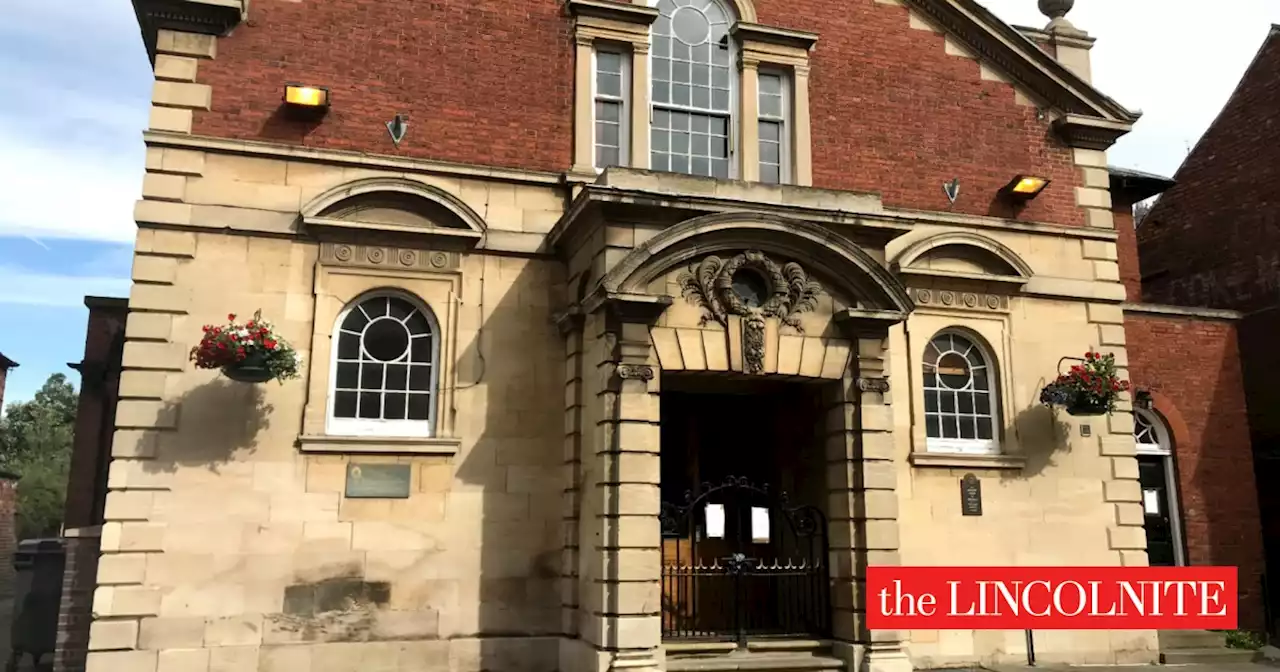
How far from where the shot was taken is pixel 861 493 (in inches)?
389

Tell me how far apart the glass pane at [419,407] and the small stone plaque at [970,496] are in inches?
246

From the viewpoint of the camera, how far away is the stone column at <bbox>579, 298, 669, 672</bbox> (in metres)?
8.88

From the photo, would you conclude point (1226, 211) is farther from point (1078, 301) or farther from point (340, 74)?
point (340, 74)

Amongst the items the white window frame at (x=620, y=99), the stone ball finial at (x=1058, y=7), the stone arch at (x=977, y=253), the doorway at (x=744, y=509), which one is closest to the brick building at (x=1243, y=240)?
the stone ball finial at (x=1058, y=7)

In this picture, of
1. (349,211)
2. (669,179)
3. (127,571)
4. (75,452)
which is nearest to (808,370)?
(669,179)

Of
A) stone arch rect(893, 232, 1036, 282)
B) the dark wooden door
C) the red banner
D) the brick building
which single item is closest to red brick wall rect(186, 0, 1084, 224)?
stone arch rect(893, 232, 1036, 282)

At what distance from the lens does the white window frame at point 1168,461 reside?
546 inches

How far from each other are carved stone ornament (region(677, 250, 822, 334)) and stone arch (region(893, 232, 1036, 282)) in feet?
8.60

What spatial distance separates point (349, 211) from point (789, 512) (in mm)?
5691

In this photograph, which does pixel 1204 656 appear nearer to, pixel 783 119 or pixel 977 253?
pixel 977 253

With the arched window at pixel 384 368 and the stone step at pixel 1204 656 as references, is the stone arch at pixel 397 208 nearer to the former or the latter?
the arched window at pixel 384 368

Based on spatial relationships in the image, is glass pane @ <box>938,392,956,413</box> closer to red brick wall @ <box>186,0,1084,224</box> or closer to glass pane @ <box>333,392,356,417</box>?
red brick wall @ <box>186,0,1084,224</box>

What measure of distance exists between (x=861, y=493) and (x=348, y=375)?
5.45 meters

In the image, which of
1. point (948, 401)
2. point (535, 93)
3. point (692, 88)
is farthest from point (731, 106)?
point (948, 401)
